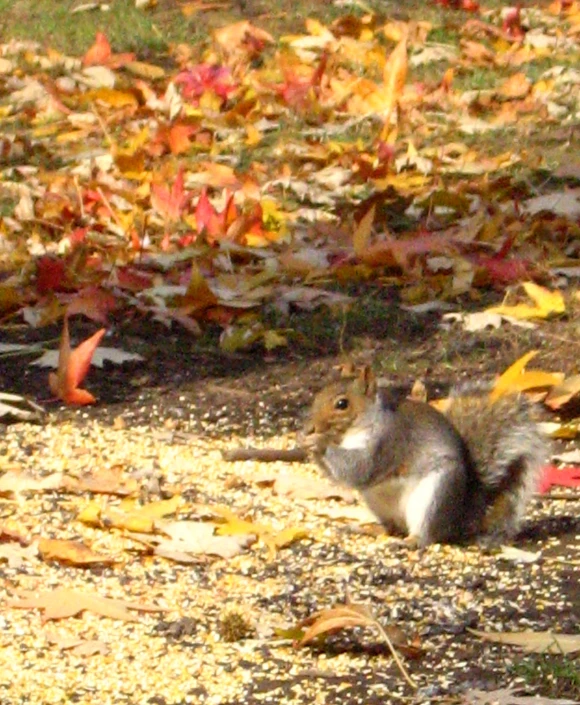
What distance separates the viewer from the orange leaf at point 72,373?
5035 millimetres

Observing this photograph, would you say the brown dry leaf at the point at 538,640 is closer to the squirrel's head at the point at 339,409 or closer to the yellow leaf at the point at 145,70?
the squirrel's head at the point at 339,409

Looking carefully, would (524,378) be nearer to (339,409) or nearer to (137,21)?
(339,409)

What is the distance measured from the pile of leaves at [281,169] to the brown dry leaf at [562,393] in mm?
1003

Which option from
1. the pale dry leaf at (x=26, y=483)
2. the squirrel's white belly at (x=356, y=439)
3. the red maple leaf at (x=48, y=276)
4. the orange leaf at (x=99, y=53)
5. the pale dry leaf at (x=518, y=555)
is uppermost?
the orange leaf at (x=99, y=53)

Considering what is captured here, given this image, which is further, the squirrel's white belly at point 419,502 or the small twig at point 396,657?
the squirrel's white belly at point 419,502

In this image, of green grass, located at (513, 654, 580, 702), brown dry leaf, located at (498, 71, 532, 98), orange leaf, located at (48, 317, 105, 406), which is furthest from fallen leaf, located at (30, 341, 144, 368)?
brown dry leaf, located at (498, 71, 532, 98)

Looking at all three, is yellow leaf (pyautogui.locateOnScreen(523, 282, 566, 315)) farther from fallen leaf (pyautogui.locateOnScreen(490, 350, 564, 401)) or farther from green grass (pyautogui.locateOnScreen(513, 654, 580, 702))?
green grass (pyautogui.locateOnScreen(513, 654, 580, 702))

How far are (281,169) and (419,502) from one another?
3.96 metres

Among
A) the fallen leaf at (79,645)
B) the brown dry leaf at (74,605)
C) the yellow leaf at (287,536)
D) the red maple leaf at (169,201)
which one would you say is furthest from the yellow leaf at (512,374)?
the red maple leaf at (169,201)

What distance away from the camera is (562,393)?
5012 millimetres

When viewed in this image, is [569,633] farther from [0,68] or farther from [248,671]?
[0,68]

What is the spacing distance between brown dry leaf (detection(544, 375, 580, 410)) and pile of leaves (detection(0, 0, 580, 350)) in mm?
1003

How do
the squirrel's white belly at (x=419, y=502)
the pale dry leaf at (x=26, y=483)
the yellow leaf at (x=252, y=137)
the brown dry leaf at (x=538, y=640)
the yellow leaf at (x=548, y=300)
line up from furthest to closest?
1. the yellow leaf at (x=252, y=137)
2. the yellow leaf at (x=548, y=300)
3. the pale dry leaf at (x=26, y=483)
4. the squirrel's white belly at (x=419, y=502)
5. the brown dry leaf at (x=538, y=640)

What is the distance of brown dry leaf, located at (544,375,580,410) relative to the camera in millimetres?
4988
